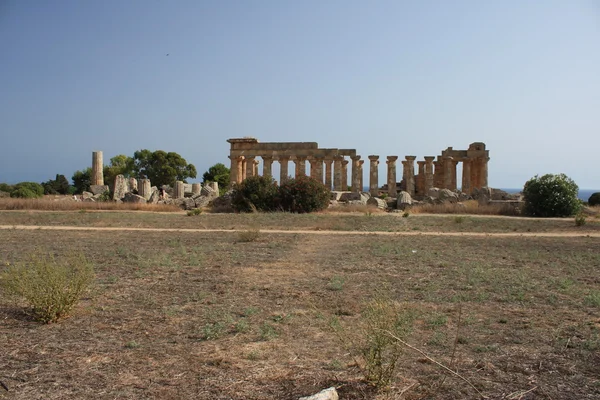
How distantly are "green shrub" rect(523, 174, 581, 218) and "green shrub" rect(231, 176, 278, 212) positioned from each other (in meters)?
13.5

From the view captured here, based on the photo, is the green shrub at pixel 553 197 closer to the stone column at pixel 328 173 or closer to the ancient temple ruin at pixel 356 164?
the ancient temple ruin at pixel 356 164

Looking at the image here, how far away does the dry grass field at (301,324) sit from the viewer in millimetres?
4660

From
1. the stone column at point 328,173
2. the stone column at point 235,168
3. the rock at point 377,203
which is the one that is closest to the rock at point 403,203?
the rock at point 377,203

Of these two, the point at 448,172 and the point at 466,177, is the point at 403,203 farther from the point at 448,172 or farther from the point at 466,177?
the point at 466,177

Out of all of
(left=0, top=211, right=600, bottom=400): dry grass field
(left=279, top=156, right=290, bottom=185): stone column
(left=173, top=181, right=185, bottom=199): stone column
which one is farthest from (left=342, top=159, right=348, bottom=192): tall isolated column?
(left=0, top=211, right=600, bottom=400): dry grass field

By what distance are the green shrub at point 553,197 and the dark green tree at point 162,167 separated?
124ft

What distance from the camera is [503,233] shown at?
18.8 m

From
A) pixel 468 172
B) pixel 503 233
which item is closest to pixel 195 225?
pixel 503 233

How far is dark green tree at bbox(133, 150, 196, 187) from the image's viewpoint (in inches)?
2156

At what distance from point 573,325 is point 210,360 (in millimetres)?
4595

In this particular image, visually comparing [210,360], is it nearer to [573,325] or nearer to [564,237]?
[573,325]

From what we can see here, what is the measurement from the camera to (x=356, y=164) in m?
45.7

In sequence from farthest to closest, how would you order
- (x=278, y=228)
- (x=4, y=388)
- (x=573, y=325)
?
(x=278, y=228)
(x=573, y=325)
(x=4, y=388)

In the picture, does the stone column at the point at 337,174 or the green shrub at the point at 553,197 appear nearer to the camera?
the green shrub at the point at 553,197
